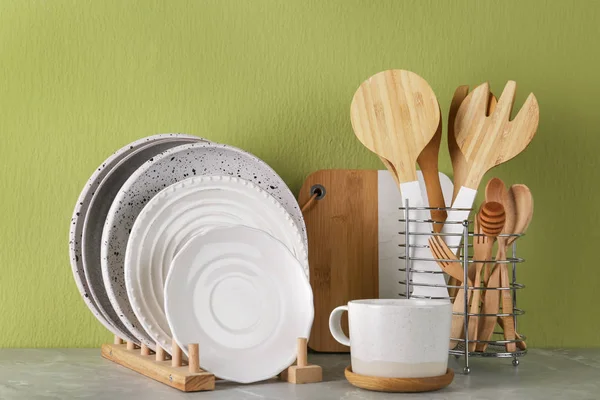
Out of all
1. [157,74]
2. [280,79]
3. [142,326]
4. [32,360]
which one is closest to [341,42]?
[280,79]

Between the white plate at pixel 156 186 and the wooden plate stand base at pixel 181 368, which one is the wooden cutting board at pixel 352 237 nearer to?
the white plate at pixel 156 186

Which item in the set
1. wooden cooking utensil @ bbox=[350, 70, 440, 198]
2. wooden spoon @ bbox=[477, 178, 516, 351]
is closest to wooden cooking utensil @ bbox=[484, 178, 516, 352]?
wooden spoon @ bbox=[477, 178, 516, 351]

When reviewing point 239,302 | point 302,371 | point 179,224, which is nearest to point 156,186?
point 179,224

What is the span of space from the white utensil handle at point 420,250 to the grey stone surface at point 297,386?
4.3 inches

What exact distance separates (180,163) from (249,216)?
0.38 feet

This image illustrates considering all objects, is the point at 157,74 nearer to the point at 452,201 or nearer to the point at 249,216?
the point at 249,216

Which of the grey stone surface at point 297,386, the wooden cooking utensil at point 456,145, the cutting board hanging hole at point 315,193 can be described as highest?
the wooden cooking utensil at point 456,145

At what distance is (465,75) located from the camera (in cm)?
128

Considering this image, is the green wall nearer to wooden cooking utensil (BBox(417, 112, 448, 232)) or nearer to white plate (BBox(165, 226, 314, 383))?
wooden cooking utensil (BBox(417, 112, 448, 232))

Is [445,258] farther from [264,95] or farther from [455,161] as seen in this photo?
[264,95]

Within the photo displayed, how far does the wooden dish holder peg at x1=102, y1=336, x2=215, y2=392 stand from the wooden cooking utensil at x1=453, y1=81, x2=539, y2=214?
1.43 feet

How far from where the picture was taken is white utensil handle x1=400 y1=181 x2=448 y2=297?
1123 millimetres

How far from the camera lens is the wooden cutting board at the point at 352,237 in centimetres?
123

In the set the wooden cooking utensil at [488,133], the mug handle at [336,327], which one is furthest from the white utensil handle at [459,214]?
the mug handle at [336,327]
